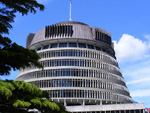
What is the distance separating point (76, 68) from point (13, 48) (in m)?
68.4

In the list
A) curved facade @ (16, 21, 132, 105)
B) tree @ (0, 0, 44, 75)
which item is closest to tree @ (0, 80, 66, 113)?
tree @ (0, 0, 44, 75)

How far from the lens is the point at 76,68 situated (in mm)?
81125

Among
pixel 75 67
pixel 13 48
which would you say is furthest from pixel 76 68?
pixel 13 48

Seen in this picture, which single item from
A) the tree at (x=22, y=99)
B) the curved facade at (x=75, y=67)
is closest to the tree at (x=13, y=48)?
the tree at (x=22, y=99)

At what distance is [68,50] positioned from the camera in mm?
83938

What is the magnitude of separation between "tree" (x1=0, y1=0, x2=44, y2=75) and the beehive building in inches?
2570

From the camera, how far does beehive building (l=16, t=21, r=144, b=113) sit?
261 feet

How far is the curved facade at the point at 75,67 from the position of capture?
7944 centimetres

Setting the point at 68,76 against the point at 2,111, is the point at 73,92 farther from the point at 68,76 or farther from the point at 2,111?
the point at 2,111

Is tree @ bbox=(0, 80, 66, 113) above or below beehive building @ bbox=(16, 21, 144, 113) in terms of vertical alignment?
below

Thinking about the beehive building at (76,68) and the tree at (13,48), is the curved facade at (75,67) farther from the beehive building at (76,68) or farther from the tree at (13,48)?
the tree at (13,48)

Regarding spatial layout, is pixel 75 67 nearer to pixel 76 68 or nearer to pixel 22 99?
pixel 76 68

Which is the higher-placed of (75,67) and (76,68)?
(75,67)

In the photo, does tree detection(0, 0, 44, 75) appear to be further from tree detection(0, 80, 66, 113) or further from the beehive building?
the beehive building
